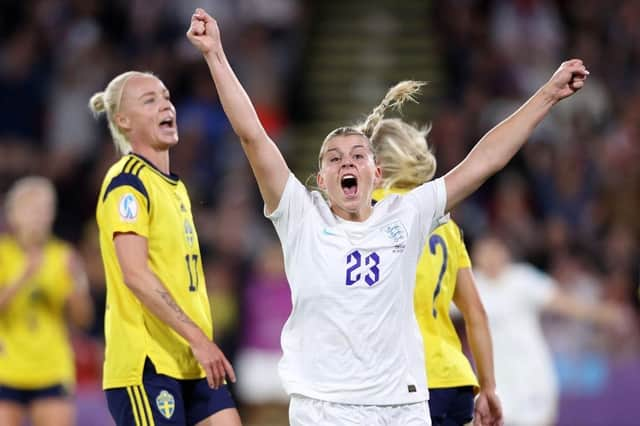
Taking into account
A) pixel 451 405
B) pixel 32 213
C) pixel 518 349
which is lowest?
pixel 451 405

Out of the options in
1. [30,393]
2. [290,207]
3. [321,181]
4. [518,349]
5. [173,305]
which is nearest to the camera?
[290,207]

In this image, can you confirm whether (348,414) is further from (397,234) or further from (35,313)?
(35,313)

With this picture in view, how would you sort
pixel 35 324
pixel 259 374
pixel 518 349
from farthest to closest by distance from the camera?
1. pixel 259 374
2. pixel 518 349
3. pixel 35 324

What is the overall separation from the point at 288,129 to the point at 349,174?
942 centimetres

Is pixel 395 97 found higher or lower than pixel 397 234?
higher

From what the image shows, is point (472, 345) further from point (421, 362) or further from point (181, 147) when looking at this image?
point (181, 147)

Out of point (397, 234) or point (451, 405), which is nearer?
point (397, 234)

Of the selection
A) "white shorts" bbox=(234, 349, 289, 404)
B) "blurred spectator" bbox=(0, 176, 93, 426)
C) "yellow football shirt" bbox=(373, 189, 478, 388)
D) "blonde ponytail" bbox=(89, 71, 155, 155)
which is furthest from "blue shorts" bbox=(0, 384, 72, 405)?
"white shorts" bbox=(234, 349, 289, 404)

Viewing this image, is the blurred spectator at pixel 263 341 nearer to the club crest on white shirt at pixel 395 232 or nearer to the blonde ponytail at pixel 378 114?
the blonde ponytail at pixel 378 114

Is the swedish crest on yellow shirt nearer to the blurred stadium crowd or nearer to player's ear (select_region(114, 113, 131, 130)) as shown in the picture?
player's ear (select_region(114, 113, 131, 130))

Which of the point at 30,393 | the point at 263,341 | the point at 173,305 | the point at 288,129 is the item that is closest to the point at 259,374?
the point at 263,341

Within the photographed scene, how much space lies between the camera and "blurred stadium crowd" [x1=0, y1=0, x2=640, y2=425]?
1126 cm

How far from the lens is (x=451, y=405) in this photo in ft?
18.9

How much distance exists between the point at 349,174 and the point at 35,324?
354 cm
